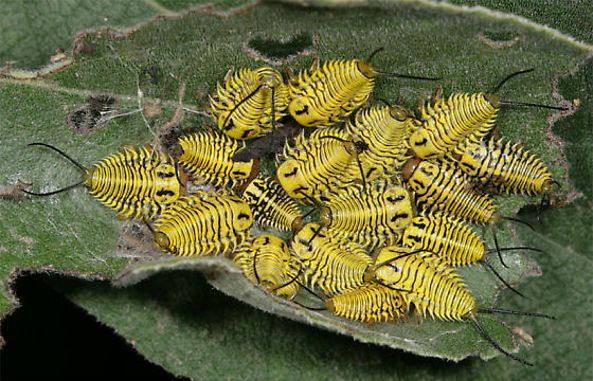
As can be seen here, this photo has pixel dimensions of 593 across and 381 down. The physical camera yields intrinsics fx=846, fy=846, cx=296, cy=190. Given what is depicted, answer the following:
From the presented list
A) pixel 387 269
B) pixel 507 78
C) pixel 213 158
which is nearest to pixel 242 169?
pixel 213 158

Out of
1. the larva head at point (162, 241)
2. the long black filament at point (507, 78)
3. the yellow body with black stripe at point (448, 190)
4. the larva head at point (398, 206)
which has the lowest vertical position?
the larva head at point (162, 241)

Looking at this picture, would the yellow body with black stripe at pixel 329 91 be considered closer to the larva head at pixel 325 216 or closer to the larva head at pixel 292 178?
the larva head at pixel 292 178

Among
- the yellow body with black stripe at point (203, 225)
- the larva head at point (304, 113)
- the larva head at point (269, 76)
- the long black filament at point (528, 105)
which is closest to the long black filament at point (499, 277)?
the long black filament at point (528, 105)

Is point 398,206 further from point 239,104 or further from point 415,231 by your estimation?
point 239,104

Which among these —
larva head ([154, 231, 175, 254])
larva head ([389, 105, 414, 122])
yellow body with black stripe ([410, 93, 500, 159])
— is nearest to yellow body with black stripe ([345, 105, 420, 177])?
larva head ([389, 105, 414, 122])

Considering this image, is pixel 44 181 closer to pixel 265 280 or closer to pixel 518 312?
pixel 265 280

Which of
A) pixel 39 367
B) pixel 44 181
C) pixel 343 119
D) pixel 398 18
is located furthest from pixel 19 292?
pixel 398 18

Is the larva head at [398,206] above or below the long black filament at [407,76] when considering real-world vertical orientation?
below
